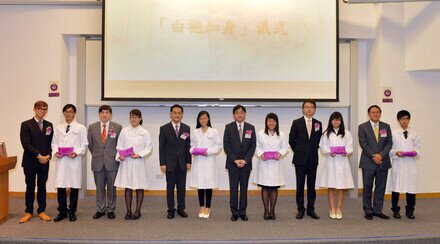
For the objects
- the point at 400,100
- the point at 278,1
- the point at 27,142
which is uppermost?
the point at 278,1

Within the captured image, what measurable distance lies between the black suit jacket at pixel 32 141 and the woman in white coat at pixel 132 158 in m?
0.96

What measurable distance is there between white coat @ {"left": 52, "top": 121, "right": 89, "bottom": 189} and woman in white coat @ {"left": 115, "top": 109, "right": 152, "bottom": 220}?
1.68 feet

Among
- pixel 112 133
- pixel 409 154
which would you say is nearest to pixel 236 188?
pixel 112 133

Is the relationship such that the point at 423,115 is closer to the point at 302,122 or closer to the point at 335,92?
the point at 335,92

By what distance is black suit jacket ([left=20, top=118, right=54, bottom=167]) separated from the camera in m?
5.76

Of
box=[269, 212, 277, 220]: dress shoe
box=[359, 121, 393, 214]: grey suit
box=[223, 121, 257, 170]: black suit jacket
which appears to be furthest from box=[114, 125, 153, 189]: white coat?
box=[359, 121, 393, 214]: grey suit

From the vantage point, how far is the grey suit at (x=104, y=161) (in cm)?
604

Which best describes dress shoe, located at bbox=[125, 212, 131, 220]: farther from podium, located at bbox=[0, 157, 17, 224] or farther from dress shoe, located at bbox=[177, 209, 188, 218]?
podium, located at bbox=[0, 157, 17, 224]

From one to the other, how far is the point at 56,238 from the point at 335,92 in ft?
16.7

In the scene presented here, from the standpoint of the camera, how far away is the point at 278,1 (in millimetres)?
7695

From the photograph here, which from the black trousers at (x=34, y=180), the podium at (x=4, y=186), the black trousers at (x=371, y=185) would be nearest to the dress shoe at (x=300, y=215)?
the black trousers at (x=371, y=185)

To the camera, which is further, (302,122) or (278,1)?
(278,1)

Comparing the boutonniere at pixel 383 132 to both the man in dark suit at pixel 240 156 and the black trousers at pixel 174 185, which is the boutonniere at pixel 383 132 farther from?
the black trousers at pixel 174 185

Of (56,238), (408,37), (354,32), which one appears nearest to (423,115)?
(408,37)
